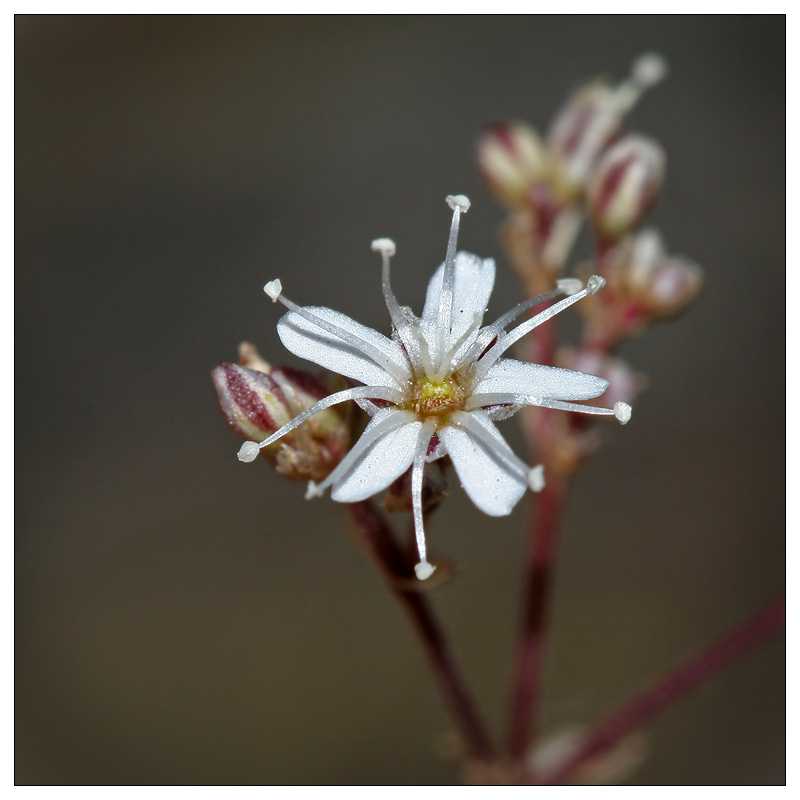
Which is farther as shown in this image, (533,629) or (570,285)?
(533,629)

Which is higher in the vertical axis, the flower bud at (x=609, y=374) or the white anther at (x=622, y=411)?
the flower bud at (x=609, y=374)

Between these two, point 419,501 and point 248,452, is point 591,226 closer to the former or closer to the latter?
point 419,501

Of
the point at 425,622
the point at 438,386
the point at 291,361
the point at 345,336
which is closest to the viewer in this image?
the point at 345,336

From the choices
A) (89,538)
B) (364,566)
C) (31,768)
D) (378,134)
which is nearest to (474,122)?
(378,134)

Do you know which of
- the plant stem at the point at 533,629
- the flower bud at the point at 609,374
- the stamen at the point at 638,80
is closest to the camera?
the plant stem at the point at 533,629

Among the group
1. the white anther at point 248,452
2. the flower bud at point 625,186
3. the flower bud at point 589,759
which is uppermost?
the flower bud at point 625,186

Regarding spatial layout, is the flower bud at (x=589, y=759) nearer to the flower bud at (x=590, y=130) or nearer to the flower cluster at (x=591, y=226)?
the flower cluster at (x=591, y=226)

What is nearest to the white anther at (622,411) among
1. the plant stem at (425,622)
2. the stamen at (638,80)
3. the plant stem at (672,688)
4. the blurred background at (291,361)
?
the plant stem at (425,622)

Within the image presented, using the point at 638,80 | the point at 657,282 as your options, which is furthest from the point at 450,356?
the point at 638,80
